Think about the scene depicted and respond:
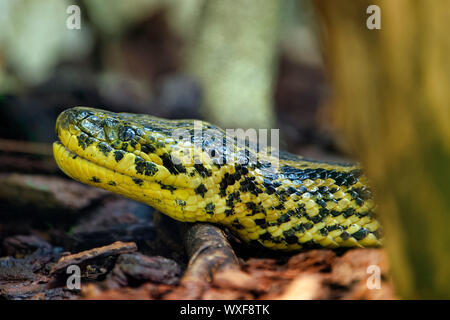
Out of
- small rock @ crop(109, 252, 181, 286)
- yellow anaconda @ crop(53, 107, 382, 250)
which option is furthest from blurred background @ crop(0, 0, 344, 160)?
small rock @ crop(109, 252, 181, 286)

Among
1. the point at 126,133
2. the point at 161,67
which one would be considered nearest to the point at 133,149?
the point at 126,133

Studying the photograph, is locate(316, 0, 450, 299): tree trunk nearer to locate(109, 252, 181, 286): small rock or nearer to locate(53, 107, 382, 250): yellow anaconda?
locate(53, 107, 382, 250): yellow anaconda

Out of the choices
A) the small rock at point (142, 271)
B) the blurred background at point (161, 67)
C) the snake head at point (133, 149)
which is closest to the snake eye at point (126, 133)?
the snake head at point (133, 149)

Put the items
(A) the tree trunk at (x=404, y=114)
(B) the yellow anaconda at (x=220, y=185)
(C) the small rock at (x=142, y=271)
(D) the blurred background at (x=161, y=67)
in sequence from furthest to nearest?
(D) the blurred background at (x=161, y=67), (B) the yellow anaconda at (x=220, y=185), (C) the small rock at (x=142, y=271), (A) the tree trunk at (x=404, y=114)

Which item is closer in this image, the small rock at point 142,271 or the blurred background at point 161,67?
the small rock at point 142,271

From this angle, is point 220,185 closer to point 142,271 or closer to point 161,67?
point 142,271

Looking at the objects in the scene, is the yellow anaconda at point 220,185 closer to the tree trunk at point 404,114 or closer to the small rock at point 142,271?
the small rock at point 142,271
